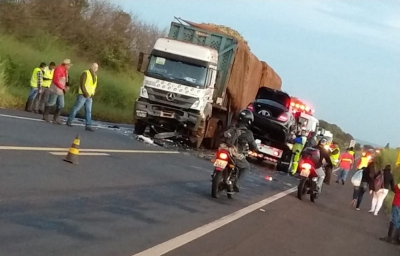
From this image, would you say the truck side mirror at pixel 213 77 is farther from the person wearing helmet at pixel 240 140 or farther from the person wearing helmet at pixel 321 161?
the person wearing helmet at pixel 240 140

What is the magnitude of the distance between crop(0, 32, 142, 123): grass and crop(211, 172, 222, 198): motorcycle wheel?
11065mm

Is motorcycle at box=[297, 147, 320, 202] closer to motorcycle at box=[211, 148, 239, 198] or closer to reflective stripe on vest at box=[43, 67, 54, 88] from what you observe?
motorcycle at box=[211, 148, 239, 198]

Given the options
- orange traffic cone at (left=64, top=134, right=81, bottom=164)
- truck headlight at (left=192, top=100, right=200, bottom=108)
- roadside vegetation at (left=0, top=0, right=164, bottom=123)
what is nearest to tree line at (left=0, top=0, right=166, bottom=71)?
roadside vegetation at (left=0, top=0, right=164, bottom=123)

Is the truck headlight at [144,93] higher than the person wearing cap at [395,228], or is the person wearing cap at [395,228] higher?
the truck headlight at [144,93]

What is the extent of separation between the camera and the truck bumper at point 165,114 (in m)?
23.9

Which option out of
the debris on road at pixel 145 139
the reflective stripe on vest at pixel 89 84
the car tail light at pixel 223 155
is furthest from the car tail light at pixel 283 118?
the car tail light at pixel 223 155

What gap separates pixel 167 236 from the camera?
926 centimetres

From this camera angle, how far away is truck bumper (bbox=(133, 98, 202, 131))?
78.5 feet

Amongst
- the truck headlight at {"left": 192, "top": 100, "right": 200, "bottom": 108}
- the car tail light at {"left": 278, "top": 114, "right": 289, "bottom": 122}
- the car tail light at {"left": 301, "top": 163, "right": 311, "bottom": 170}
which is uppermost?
the car tail light at {"left": 278, "top": 114, "right": 289, "bottom": 122}

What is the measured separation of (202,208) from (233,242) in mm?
2675

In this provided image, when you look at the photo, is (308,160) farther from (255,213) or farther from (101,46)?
(101,46)

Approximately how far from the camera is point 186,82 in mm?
23656

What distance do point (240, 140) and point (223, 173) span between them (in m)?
0.71

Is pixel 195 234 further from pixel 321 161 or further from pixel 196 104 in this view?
pixel 196 104
